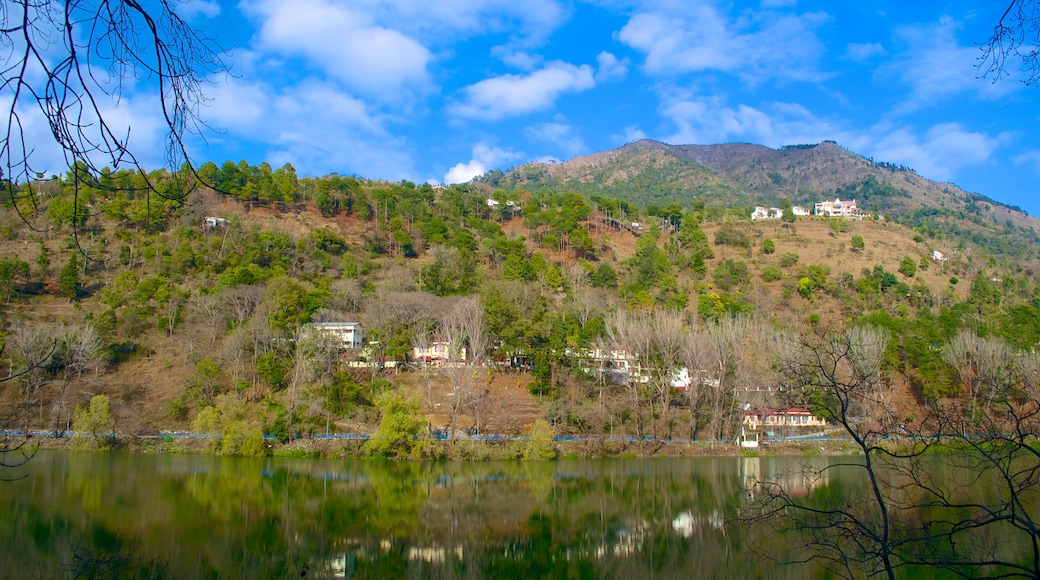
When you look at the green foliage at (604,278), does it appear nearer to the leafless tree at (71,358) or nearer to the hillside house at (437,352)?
the hillside house at (437,352)

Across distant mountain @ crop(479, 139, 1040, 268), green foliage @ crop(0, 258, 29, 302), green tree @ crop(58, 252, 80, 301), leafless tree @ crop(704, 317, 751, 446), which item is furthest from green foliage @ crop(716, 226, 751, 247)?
green foliage @ crop(0, 258, 29, 302)

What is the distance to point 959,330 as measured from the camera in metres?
42.2

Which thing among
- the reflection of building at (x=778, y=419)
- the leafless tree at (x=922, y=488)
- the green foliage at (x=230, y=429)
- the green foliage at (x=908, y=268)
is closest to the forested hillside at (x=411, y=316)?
the green foliage at (x=230, y=429)

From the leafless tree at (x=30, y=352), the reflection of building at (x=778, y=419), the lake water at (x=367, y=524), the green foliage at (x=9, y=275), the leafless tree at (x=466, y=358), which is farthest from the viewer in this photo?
the green foliage at (x=9, y=275)

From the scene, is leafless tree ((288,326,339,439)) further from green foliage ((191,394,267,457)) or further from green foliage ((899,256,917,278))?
green foliage ((899,256,917,278))

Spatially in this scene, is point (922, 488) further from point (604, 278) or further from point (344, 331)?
point (604, 278)

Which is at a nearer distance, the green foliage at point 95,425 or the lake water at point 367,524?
the lake water at point 367,524

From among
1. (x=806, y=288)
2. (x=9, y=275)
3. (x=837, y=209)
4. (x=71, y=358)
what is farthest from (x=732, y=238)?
(x=9, y=275)

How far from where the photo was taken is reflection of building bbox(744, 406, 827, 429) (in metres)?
37.1

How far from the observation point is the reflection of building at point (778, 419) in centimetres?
3706

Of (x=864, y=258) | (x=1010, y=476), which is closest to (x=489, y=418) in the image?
(x=1010, y=476)

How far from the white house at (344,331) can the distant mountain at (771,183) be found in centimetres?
8079

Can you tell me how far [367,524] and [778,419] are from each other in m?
29.7

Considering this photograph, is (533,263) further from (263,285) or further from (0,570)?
(0,570)
